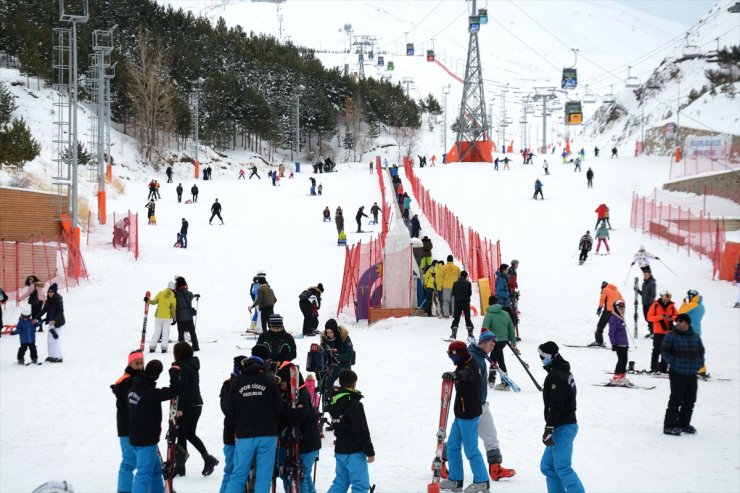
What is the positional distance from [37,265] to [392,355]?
1162cm

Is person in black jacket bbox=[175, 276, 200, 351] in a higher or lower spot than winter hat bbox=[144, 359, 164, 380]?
lower

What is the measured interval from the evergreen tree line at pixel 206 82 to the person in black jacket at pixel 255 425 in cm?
6327

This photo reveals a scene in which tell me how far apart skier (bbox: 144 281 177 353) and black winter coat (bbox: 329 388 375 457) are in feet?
30.2

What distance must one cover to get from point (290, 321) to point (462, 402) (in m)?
13.2

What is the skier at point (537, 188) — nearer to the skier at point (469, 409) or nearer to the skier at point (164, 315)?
the skier at point (164, 315)

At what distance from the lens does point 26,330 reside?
1466 cm

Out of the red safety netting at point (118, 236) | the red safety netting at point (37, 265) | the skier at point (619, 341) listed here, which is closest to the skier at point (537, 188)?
the red safety netting at point (118, 236)

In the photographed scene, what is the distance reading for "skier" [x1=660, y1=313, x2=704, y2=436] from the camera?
33.2 feet

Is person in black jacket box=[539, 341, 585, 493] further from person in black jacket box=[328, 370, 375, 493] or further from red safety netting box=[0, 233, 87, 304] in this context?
red safety netting box=[0, 233, 87, 304]

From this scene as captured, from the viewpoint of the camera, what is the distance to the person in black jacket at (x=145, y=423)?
7246 millimetres

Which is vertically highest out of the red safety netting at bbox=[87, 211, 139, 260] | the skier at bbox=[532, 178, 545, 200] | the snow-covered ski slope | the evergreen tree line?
the evergreen tree line

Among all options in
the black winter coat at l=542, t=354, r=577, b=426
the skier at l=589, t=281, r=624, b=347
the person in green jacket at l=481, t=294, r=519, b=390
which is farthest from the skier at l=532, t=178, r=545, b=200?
the black winter coat at l=542, t=354, r=577, b=426

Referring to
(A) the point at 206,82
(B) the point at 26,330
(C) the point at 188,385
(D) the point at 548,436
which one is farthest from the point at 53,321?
(A) the point at 206,82

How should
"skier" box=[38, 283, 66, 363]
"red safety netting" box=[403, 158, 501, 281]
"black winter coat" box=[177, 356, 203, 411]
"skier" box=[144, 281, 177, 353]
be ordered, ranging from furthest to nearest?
"red safety netting" box=[403, 158, 501, 281]
"skier" box=[144, 281, 177, 353]
"skier" box=[38, 283, 66, 363]
"black winter coat" box=[177, 356, 203, 411]
